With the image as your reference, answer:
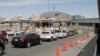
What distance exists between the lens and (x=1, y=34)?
2900 centimetres

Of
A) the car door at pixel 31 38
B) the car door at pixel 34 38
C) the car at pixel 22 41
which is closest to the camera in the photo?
the car at pixel 22 41

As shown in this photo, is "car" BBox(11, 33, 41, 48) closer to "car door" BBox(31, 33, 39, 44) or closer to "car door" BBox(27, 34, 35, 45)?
"car door" BBox(27, 34, 35, 45)

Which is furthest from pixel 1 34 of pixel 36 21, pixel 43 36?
pixel 36 21

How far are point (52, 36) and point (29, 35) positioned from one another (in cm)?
1299

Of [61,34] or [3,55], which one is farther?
[61,34]

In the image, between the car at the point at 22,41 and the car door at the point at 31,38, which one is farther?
the car door at the point at 31,38

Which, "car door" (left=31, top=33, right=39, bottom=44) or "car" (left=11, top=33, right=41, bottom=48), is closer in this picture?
"car" (left=11, top=33, right=41, bottom=48)

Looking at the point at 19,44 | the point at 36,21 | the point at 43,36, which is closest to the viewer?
the point at 19,44

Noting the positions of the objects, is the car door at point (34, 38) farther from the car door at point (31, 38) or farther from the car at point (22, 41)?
the car at point (22, 41)

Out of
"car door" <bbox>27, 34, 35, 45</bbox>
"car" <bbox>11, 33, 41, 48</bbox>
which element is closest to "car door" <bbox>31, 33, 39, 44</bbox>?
"car door" <bbox>27, 34, 35, 45</bbox>

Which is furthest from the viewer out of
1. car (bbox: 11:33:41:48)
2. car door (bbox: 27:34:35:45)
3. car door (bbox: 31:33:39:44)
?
car door (bbox: 31:33:39:44)

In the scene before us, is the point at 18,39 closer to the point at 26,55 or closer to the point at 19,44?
the point at 19,44

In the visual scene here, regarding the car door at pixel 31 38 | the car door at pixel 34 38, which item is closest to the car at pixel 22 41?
the car door at pixel 31 38

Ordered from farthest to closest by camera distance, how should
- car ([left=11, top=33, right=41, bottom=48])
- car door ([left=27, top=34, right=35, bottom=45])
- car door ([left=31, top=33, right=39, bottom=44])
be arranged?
1. car door ([left=31, top=33, right=39, bottom=44])
2. car door ([left=27, top=34, right=35, bottom=45])
3. car ([left=11, top=33, right=41, bottom=48])
